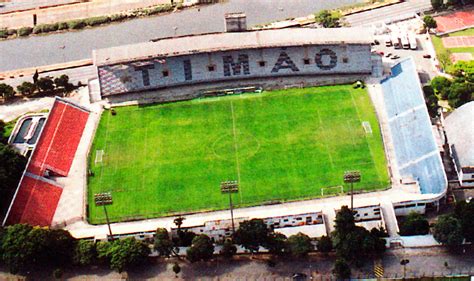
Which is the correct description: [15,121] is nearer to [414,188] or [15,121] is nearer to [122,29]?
[122,29]

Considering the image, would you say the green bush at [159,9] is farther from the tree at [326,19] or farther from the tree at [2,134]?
the tree at [2,134]

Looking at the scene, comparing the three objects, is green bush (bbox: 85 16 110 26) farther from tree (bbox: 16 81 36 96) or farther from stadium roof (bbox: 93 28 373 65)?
stadium roof (bbox: 93 28 373 65)

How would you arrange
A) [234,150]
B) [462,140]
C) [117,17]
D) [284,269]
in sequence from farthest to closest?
[117,17], [234,150], [462,140], [284,269]

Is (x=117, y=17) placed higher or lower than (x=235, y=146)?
higher

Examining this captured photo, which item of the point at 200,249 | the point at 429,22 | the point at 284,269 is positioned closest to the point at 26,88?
the point at 200,249

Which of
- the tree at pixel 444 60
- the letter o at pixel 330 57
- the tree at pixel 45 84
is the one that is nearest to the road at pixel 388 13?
the tree at pixel 444 60

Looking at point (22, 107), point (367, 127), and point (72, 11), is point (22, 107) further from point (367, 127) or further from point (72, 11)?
point (367, 127)

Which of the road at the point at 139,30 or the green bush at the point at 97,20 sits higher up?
the green bush at the point at 97,20
